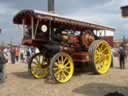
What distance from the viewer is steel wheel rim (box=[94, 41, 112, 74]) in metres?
19.6

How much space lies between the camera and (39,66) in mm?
19406

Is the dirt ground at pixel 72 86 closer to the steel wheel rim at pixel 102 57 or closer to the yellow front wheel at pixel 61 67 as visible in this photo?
the yellow front wheel at pixel 61 67

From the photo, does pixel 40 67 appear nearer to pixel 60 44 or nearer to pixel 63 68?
pixel 60 44

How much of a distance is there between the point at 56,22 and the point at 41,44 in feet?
3.86

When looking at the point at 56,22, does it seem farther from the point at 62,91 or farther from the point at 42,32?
the point at 62,91

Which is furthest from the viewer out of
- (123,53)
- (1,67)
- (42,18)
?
(123,53)

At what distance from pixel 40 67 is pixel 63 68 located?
6.18 ft

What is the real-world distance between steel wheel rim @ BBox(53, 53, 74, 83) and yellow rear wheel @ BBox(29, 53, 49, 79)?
143 cm

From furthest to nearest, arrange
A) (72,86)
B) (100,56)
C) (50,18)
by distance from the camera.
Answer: (100,56), (50,18), (72,86)

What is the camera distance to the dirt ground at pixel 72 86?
602 inches

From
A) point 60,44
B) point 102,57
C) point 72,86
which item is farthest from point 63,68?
point 102,57

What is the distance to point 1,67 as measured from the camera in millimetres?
18453

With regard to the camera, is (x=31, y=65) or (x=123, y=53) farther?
(x=123, y=53)

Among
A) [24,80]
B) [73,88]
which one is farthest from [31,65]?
[73,88]
